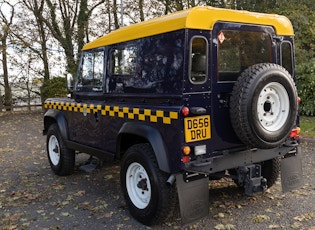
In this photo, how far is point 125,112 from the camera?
4.09m

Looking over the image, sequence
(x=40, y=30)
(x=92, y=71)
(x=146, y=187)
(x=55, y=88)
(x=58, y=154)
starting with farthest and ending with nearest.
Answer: (x=40, y=30)
(x=55, y=88)
(x=58, y=154)
(x=92, y=71)
(x=146, y=187)

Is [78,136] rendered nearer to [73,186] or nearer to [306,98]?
[73,186]

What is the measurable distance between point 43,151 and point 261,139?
19.9 ft

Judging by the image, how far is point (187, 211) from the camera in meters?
3.35

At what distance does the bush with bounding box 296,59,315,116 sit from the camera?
9914mm

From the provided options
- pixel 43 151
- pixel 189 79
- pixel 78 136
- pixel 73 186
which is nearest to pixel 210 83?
pixel 189 79

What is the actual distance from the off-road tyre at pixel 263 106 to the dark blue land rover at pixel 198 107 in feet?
0.03

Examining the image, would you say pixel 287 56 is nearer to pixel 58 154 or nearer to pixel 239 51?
pixel 239 51

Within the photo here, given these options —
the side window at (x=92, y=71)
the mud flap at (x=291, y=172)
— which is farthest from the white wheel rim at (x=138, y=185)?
the mud flap at (x=291, y=172)

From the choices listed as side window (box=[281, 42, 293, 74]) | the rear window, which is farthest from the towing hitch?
side window (box=[281, 42, 293, 74])

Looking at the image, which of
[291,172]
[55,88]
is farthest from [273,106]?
[55,88]

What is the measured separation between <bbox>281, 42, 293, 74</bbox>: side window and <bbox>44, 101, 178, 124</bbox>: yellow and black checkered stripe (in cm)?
178

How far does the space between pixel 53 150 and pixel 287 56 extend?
4280 mm

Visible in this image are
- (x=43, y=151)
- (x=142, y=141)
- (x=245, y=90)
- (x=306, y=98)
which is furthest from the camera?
(x=306, y=98)
